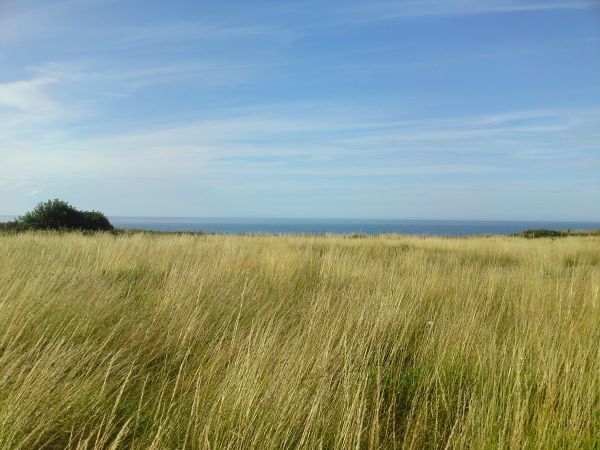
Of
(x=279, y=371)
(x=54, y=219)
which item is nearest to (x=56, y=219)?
(x=54, y=219)

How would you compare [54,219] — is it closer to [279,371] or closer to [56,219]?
[56,219]

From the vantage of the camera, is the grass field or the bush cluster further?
the bush cluster

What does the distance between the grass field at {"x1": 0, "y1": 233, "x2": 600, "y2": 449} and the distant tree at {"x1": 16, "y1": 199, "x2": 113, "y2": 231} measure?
1378 centimetres

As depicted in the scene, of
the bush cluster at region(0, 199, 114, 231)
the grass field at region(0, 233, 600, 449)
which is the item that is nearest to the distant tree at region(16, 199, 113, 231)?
the bush cluster at region(0, 199, 114, 231)

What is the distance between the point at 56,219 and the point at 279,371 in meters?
18.8

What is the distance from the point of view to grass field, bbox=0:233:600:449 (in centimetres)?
211

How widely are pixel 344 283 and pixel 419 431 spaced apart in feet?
13.1

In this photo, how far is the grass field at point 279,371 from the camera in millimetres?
2107

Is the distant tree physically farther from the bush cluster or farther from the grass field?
the grass field

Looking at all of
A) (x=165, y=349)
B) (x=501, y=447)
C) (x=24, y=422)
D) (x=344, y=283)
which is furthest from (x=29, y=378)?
(x=344, y=283)

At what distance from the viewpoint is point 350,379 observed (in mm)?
2605

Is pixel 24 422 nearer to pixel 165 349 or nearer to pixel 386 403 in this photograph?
pixel 165 349

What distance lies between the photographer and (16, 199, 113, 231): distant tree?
1775 centimetres

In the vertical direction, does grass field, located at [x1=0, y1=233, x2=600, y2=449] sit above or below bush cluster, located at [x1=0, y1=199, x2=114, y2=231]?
below
